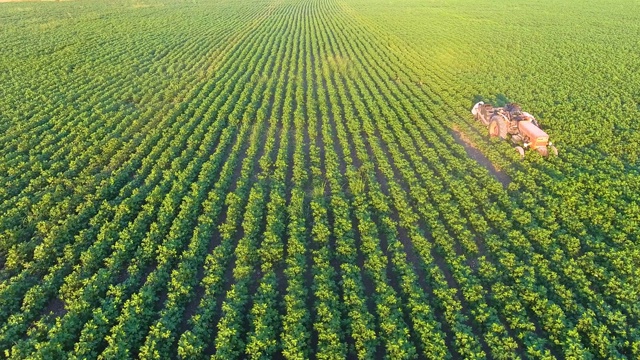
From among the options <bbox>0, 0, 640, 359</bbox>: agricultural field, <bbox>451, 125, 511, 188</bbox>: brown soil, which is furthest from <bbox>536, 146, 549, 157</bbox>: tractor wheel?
<bbox>451, 125, 511, 188</bbox>: brown soil

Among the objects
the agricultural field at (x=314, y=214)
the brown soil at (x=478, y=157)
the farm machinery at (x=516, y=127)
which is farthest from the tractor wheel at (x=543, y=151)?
the brown soil at (x=478, y=157)

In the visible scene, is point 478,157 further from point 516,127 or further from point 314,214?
point 314,214

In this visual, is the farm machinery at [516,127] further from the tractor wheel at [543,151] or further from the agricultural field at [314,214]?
the agricultural field at [314,214]

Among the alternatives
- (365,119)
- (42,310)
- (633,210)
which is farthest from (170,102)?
(633,210)

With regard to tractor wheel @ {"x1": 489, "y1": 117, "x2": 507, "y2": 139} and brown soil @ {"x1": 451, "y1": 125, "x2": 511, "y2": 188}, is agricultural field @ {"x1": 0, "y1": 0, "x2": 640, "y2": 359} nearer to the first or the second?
brown soil @ {"x1": 451, "y1": 125, "x2": 511, "y2": 188}

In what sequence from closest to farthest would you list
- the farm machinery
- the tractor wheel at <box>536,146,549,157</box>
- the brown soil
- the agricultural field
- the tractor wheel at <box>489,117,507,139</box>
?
the agricultural field
the brown soil
the tractor wheel at <box>536,146,549,157</box>
the farm machinery
the tractor wheel at <box>489,117,507,139</box>

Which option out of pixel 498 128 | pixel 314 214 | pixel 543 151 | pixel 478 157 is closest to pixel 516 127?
pixel 498 128
